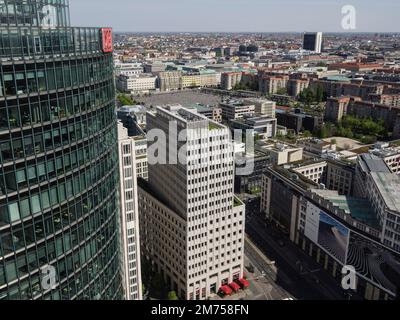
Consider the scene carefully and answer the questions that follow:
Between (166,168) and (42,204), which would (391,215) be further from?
(42,204)

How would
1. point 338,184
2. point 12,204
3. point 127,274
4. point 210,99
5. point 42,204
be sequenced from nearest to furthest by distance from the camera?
point 12,204, point 42,204, point 127,274, point 338,184, point 210,99

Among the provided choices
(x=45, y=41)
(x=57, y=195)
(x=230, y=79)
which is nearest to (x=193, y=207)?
(x=57, y=195)

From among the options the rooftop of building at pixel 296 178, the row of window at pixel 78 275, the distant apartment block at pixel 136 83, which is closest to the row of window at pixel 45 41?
the row of window at pixel 78 275

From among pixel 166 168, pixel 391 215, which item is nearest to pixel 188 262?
pixel 166 168

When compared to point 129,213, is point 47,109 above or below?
above

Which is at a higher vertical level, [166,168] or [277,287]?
[166,168]

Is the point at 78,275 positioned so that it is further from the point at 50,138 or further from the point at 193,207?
the point at 193,207

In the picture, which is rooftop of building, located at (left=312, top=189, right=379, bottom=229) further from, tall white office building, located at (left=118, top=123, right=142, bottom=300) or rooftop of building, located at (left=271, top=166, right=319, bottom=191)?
tall white office building, located at (left=118, top=123, right=142, bottom=300)
